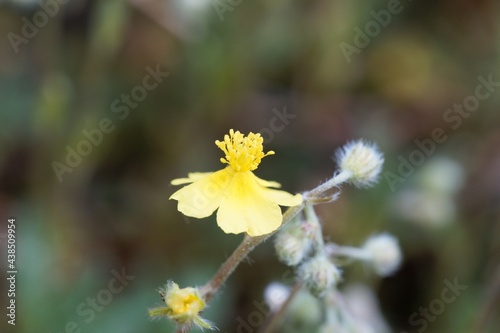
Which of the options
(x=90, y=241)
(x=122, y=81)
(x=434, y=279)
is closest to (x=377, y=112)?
(x=434, y=279)

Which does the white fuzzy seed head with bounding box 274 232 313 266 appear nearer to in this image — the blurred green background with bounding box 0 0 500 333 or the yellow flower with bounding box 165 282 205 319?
the yellow flower with bounding box 165 282 205 319

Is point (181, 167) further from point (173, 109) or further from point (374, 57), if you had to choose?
point (374, 57)

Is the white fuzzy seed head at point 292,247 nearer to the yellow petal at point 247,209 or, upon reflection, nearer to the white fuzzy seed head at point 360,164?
the yellow petal at point 247,209

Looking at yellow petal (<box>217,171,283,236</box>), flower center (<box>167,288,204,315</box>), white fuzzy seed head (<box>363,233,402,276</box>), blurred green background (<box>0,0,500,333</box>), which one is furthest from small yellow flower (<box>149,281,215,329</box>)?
blurred green background (<box>0,0,500,333</box>)

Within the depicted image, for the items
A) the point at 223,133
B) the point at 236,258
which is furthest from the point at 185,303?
the point at 223,133

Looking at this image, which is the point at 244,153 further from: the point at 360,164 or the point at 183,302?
the point at 183,302

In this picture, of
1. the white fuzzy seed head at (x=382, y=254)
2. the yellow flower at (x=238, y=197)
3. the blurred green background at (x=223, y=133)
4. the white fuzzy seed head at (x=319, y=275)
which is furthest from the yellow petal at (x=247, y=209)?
the blurred green background at (x=223, y=133)
